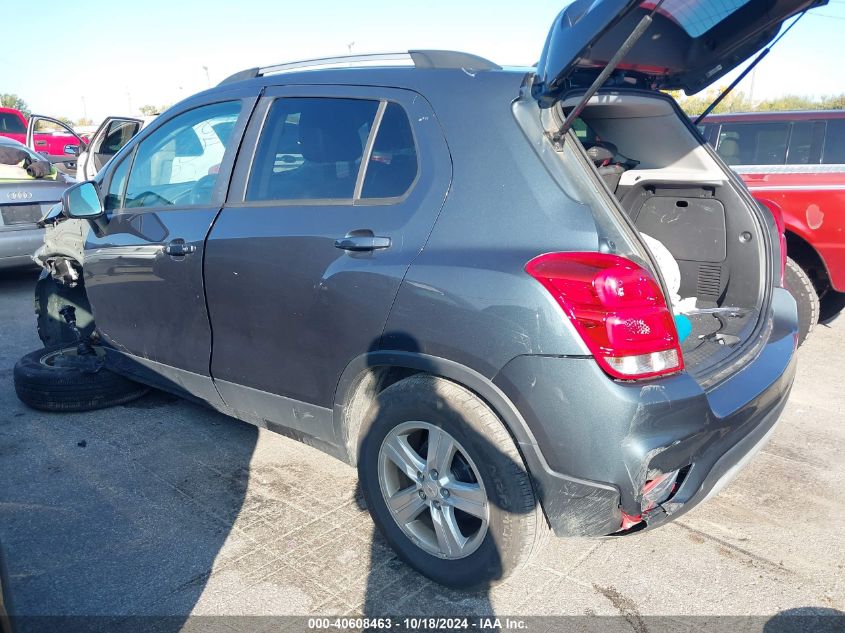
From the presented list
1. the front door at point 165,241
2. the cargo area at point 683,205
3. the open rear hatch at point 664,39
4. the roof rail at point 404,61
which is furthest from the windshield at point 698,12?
the front door at point 165,241

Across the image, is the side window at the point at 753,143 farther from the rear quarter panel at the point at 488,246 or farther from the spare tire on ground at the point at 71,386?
the spare tire on ground at the point at 71,386

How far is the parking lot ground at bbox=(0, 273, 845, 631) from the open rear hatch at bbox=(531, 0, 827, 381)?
0.86 metres

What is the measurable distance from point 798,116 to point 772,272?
3.26 metres

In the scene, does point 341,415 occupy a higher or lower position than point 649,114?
lower

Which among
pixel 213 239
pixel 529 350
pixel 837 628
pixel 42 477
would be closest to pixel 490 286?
pixel 529 350

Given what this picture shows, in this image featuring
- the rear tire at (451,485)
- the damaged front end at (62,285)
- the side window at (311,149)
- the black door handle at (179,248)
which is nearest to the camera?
the rear tire at (451,485)

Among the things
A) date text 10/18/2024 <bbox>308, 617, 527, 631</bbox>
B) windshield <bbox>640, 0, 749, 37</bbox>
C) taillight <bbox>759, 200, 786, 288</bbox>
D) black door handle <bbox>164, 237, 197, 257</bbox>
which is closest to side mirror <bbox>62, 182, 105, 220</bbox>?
black door handle <bbox>164, 237, 197, 257</bbox>

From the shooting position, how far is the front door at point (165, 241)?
10.4 feet

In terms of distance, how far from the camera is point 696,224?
3.47 metres

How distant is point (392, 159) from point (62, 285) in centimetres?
317

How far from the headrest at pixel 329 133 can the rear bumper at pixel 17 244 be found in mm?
5224

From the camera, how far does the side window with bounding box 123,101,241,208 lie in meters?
3.21

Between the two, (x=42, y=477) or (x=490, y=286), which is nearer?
(x=490, y=286)

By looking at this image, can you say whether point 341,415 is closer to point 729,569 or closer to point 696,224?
point 729,569
